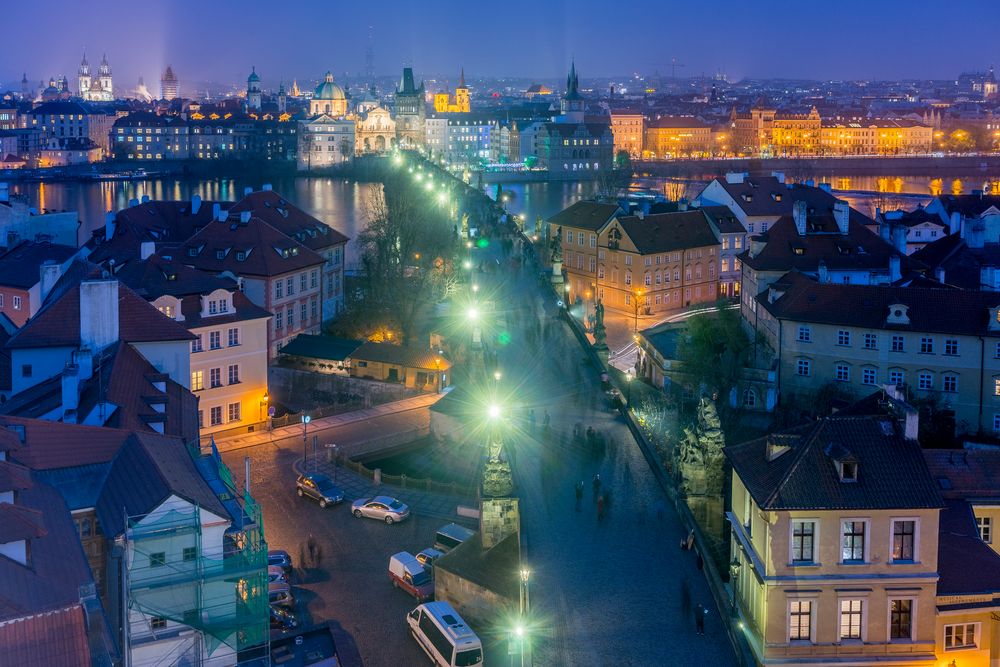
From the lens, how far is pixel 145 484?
8.72 m

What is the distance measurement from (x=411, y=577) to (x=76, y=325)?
510 cm

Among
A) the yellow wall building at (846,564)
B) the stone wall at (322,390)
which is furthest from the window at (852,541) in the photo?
the stone wall at (322,390)

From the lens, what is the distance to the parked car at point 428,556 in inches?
425

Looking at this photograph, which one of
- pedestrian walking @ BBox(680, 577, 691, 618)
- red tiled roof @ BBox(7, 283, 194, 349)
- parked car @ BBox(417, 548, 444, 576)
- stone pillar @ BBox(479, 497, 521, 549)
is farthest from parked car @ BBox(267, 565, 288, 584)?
red tiled roof @ BBox(7, 283, 194, 349)

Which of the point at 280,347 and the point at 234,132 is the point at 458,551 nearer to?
the point at 280,347

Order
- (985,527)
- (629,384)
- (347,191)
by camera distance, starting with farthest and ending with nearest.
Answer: (347,191), (629,384), (985,527)

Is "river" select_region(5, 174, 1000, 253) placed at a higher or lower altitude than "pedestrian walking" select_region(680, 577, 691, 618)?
higher

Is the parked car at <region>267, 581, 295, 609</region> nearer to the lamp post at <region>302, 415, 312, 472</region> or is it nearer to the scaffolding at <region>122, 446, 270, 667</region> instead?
the scaffolding at <region>122, 446, 270, 667</region>

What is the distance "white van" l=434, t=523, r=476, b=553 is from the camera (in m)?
11.3

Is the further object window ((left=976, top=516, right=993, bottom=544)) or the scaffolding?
window ((left=976, top=516, right=993, bottom=544))

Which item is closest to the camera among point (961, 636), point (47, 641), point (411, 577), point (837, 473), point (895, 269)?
point (47, 641)

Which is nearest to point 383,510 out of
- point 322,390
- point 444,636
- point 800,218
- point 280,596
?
point 280,596

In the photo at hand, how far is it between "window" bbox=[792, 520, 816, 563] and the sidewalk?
25.3ft

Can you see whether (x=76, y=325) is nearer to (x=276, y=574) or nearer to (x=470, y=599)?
(x=276, y=574)
